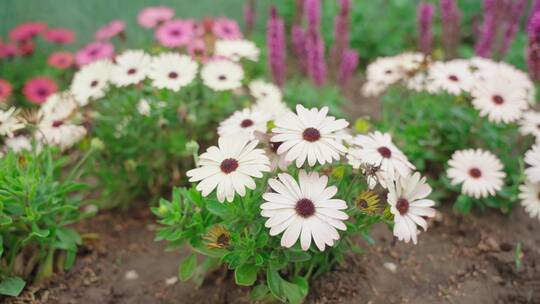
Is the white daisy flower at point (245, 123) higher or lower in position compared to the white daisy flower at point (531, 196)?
higher

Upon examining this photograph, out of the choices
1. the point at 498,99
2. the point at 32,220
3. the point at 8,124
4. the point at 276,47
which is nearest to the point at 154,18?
the point at 276,47

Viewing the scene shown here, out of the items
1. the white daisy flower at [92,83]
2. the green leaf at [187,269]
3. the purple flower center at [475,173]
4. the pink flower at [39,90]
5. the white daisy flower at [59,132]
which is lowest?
the pink flower at [39,90]

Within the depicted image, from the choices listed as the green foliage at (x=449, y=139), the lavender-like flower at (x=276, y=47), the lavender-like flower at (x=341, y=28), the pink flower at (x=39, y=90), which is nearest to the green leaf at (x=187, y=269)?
the green foliage at (x=449, y=139)

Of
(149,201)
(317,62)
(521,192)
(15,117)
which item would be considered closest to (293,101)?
(317,62)

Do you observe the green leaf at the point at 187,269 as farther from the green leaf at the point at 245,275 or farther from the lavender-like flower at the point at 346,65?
the lavender-like flower at the point at 346,65

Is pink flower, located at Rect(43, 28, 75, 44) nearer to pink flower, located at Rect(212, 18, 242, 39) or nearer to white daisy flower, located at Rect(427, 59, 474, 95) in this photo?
pink flower, located at Rect(212, 18, 242, 39)

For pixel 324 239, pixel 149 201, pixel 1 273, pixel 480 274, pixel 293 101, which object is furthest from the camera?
pixel 293 101

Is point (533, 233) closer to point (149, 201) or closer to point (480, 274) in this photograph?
point (480, 274)
